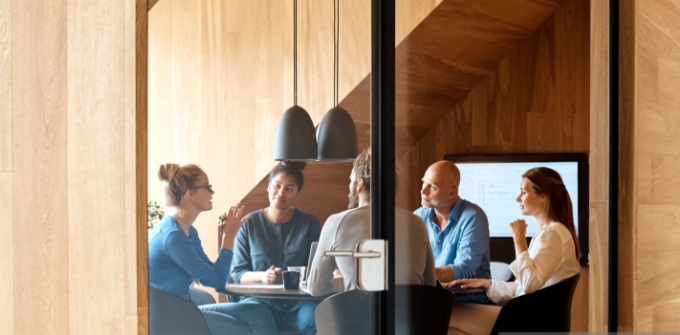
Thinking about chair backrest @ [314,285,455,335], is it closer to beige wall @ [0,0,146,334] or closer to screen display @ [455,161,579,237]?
screen display @ [455,161,579,237]

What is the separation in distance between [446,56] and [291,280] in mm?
944

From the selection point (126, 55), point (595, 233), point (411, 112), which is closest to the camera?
point (126, 55)

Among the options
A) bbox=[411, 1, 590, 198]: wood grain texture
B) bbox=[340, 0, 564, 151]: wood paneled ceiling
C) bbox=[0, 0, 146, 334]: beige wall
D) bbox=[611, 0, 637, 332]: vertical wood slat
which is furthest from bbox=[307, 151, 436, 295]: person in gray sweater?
bbox=[611, 0, 637, 332]: vertical wood slat

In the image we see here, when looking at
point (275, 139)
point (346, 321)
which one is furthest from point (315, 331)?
point (275, 139)

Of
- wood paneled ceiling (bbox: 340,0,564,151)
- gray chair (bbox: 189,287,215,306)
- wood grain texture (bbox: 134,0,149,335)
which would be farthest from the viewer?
wood paneled ceiling (bbox: 340,0,564,151)

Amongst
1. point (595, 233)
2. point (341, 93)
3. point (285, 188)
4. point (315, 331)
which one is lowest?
point (315, 331)

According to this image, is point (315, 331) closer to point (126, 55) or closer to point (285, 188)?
point (285, 188)

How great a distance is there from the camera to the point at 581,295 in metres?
2.95

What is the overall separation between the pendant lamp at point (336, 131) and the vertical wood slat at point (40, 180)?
2.58 ft

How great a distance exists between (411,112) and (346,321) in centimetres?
73

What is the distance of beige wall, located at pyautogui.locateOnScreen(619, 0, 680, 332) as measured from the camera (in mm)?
3064

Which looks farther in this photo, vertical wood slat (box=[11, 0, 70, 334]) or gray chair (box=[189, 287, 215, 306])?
gray chair (box=[189, 287, 215, 306])

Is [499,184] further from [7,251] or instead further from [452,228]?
[7,251]

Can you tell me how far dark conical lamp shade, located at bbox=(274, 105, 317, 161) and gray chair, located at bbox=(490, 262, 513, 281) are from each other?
0.77m
